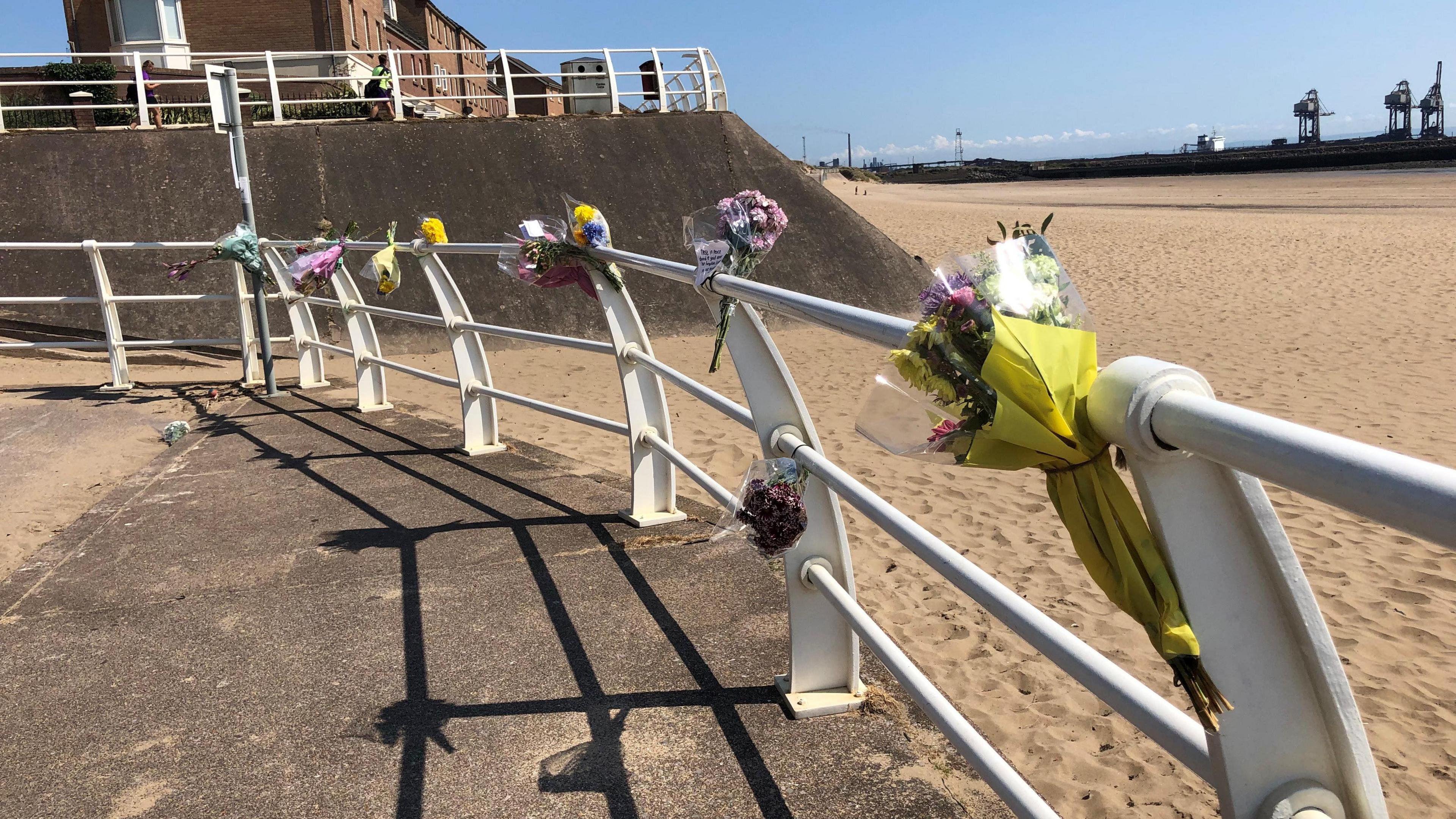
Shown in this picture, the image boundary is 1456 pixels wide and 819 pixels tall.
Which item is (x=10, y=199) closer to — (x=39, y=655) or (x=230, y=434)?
(x=230, y=434)

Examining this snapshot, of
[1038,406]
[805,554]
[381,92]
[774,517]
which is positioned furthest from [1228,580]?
[381,92]

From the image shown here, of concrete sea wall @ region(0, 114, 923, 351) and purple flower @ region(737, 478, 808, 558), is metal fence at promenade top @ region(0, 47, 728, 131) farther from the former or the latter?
purple flower @ region(737, 478, 808, 558)

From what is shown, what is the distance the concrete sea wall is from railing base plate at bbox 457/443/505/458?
6845 mm

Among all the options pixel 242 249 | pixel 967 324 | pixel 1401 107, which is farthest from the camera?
pixel 1401 107

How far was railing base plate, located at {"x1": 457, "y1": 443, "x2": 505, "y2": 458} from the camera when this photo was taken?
5207 millimetres

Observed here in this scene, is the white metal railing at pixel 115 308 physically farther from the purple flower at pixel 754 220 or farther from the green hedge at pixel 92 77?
the green hedge at pixel 92 77

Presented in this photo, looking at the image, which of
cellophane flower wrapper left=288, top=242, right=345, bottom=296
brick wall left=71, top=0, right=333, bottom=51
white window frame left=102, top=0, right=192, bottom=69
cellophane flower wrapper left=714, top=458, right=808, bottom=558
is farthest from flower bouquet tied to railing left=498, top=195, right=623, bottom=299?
brick wall left=71, top=0, right=333, bottom=51

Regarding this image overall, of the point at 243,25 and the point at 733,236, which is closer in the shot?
the point at 733,236

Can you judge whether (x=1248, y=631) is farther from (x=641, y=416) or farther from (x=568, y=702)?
(x=641, y=416)

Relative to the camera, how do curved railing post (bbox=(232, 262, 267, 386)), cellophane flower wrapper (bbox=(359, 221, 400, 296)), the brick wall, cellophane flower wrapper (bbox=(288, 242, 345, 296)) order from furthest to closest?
the brick wall, curved railing post (bbox=(232, 262, 267, 386)), cellophane flower wrapper (bbox=(288, 242, 345, 296)), cellophane flower wrapper (bbox=(359, 221, 400, 296))

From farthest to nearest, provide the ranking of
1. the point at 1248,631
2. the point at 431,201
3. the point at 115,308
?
1. the point at 431,201
2. the point at 115,308
3. the point at 1248,631

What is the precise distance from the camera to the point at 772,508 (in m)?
2.06

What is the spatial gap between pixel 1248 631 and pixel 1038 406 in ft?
1.02

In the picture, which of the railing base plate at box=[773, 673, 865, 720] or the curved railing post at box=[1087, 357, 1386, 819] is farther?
the railing base plate at box=[773, 673, 865, 720]
